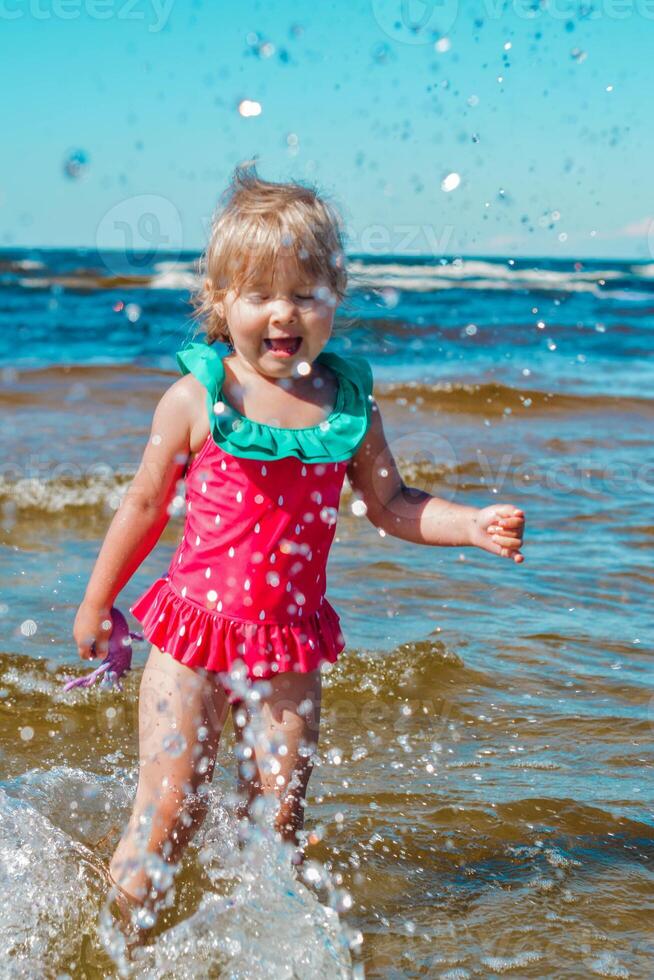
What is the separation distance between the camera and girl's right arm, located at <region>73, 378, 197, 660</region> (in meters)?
2.65

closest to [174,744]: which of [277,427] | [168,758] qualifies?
[168,758]

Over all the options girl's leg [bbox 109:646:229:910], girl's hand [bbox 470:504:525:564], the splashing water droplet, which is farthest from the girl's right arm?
girl's hand [bbox 470:504:525:564]

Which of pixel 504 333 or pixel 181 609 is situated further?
pixel 504 333

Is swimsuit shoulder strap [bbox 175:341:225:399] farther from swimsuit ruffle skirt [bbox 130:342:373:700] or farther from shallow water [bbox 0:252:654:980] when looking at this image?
shallow water [bbox 0:252:654:980]

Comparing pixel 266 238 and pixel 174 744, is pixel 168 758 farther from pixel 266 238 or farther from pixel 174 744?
pixel 266 238

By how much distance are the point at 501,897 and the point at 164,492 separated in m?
1.30

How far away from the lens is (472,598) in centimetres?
514

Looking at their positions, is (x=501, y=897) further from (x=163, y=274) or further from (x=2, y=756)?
(x=163, y=274)

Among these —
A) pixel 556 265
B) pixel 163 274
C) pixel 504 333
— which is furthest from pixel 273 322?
pixel 556 265

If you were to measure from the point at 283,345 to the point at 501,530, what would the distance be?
2.13 feet

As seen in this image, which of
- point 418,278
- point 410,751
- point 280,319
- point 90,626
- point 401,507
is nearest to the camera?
point 280,319

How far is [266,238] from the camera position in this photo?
8.51 feet

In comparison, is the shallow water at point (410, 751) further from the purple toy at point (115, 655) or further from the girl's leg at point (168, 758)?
the purple toy at point (115, 655)

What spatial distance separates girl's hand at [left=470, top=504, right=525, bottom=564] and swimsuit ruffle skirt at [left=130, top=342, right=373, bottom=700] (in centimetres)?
34
